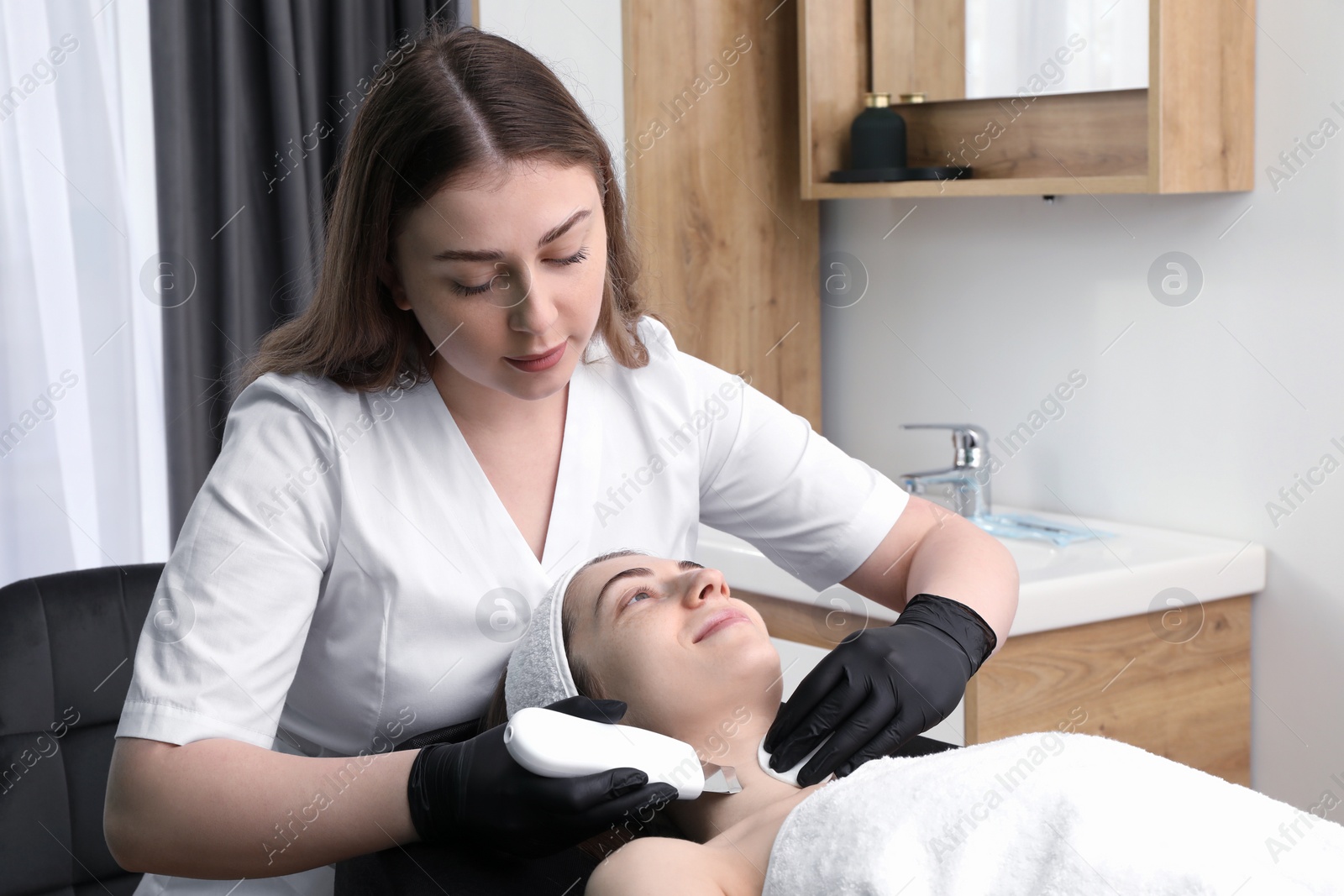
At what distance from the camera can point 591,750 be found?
96cm

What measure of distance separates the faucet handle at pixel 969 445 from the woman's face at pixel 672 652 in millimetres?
1105

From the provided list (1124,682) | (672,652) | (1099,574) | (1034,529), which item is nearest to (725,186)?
(1034,529)

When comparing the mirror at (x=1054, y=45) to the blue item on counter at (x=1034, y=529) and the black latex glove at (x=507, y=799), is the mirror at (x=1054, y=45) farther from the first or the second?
the black latex glove at (x=507, y=799)

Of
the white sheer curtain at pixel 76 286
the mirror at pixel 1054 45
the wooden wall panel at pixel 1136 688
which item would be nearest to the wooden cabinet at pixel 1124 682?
the wooden wall panel at pixel 1136 688

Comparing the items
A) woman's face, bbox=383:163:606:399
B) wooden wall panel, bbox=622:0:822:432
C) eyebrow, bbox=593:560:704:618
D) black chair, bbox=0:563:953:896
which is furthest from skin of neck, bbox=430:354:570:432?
wooden wall panel, bbox=622:0:822:432

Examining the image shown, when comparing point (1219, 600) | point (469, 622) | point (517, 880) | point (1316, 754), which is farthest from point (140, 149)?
point (1316, 754)

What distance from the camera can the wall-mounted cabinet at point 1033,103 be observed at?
181 centimetres

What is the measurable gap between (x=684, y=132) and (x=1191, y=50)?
0.96 metres

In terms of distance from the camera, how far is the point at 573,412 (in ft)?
4.43

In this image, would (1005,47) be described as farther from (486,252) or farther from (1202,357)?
(486,252)

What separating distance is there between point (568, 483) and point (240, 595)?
1.24ft

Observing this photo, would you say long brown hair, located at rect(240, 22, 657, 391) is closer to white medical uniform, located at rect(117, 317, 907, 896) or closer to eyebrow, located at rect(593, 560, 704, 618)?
white medical uniform, located at rect(117, 317, 907, 896)

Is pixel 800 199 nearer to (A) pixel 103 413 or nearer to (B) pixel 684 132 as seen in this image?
(B) pixel 684 132

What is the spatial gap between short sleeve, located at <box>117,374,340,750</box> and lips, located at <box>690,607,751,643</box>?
1.23ft
